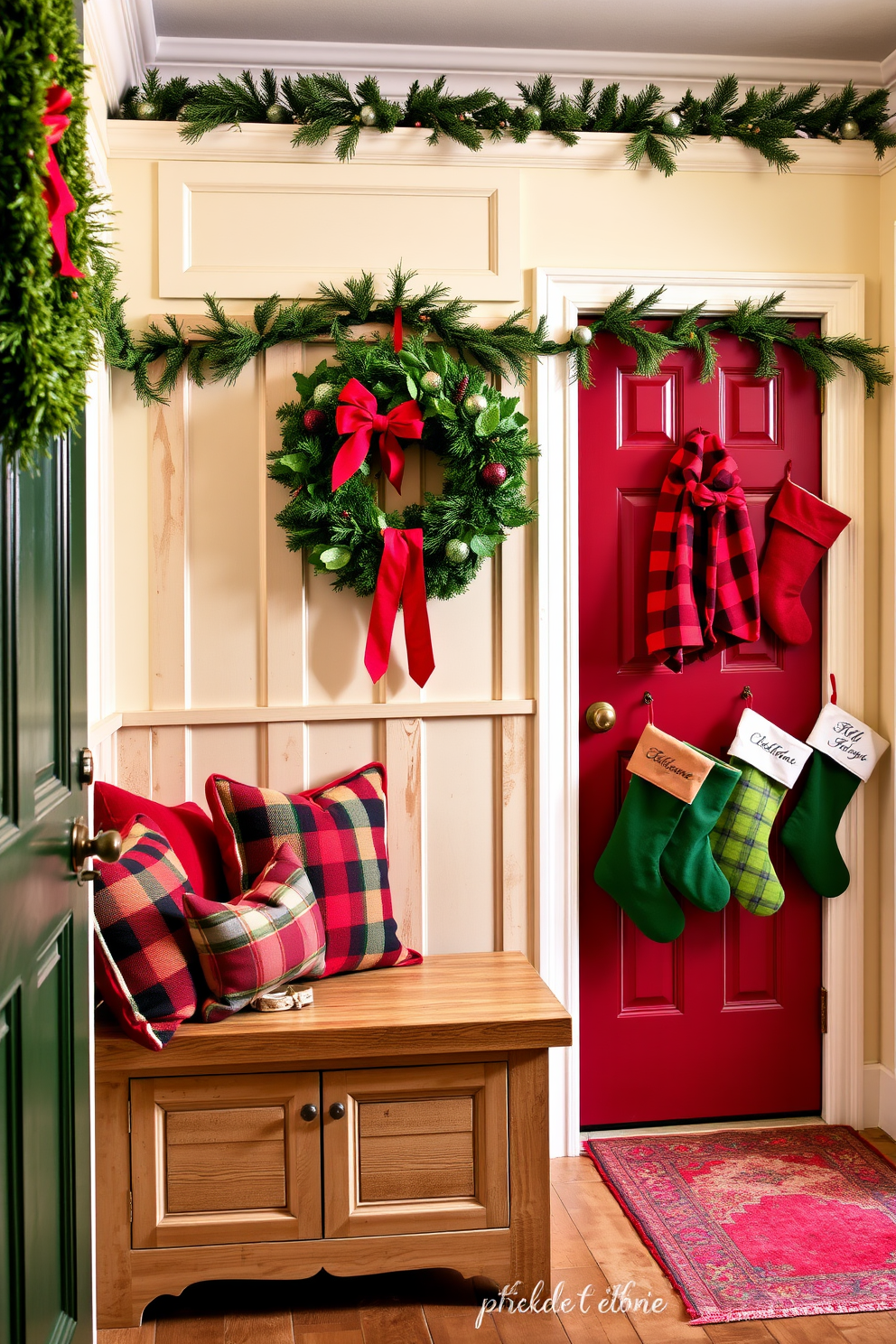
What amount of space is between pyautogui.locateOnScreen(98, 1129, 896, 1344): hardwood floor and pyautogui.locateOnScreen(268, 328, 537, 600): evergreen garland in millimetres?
1444

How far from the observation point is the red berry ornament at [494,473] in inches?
88.6

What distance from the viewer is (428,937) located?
245 cm

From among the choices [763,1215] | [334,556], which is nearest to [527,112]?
[334,556]

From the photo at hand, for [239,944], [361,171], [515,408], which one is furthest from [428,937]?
[361,171]

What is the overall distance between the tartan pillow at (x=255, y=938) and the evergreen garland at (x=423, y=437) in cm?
73

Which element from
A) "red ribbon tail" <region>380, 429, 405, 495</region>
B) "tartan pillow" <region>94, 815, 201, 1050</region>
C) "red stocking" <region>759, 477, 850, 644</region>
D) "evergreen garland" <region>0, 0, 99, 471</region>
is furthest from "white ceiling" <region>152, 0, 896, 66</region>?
"tartan pillow" <region>94, 815, 201, 1050</region>

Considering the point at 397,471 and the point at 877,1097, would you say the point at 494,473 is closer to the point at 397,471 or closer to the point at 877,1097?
the point at 397,471

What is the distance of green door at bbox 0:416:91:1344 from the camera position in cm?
107

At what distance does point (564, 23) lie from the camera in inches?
91.7

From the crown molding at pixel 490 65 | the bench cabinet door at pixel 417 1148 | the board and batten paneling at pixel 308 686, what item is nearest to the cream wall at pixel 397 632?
the board and batten paneling at pixel 308 686

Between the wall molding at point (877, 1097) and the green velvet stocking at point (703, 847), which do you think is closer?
Result: the green velvet stocking at point (703, 847)

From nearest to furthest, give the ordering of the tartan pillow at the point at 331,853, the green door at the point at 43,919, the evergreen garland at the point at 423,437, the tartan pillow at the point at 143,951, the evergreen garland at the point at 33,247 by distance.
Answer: the evergreen garland at the point at 33,247, the green door at the point at 43,919, the tartan pillow at the point at 143,951, the tartan pillow at the point at 331,853, the evergreen garland at the point at 423,437

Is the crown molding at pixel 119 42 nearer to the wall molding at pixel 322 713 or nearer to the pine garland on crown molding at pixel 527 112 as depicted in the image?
the pine garland on crown molding at pixel 527 112

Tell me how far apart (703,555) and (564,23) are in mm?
1273
